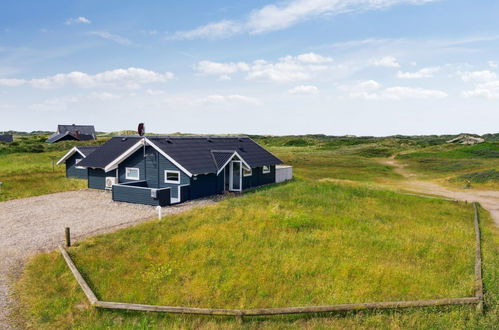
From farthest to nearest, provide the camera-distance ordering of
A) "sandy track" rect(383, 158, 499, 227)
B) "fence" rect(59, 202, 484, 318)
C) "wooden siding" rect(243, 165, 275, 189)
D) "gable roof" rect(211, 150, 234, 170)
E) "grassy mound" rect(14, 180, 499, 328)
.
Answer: "wooden siding" rect(243, 165, 275, 189)
"gable roof" rect(211, 150, 234, 170)
"sandy track" rect(383, 158, 499, 227)
"grassy mound" rect(14, 180, 499, 328)
"fence" rect(59, 202, 484, 318)

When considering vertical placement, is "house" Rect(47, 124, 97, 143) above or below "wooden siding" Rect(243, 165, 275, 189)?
above

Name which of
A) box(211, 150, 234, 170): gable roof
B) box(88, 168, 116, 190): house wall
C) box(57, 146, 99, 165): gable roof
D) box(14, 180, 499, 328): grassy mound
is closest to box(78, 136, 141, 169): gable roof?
box(88, 168, 116, 190): house wall

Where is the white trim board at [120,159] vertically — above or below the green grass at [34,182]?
above

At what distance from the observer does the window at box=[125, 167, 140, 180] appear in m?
29.7

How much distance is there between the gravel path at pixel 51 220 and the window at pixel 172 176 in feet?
8.58

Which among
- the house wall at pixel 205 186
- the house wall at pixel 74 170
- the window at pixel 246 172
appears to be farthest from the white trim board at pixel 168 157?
the house wall at pixel 74 170

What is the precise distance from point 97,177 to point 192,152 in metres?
10.2

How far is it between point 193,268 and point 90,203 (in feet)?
52.8

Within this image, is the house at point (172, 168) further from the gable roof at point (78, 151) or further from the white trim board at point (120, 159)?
the gable roof at point (78, 151)

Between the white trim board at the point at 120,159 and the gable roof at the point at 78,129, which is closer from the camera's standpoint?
the white trim board at the point at 120,159

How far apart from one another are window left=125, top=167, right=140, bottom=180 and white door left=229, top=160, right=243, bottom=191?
27.1ft

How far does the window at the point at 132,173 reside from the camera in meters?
29.7

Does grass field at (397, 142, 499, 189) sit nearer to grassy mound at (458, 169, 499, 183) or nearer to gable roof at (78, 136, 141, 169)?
grassy mound at (458, 169, 499, 183)

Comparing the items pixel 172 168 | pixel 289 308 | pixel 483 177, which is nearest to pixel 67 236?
pixel 289 308
